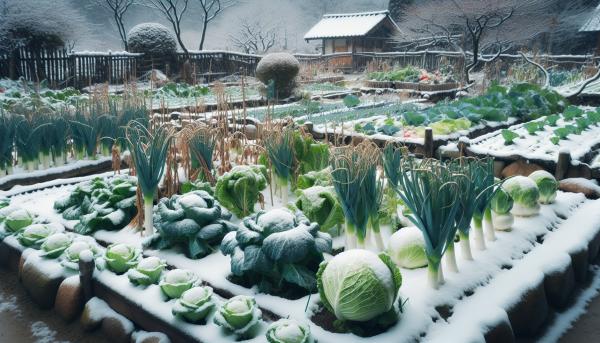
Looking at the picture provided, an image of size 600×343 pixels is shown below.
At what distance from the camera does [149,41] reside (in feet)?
48.6

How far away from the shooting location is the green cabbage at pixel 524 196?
127 inches

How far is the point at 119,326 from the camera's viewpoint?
2.37 metres

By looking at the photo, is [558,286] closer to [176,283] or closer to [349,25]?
[176,283]

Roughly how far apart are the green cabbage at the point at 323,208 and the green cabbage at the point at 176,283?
0.85 meters

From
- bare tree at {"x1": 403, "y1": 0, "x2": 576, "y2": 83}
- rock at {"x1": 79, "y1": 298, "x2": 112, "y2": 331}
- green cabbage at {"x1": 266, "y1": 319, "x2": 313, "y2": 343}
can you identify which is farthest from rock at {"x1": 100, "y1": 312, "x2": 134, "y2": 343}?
bare tree at {"x1": 403, "y1": 0, "x2": 576, "y2": 83}

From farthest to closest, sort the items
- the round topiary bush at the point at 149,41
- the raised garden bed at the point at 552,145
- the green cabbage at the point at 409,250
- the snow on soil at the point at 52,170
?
the round topiary bush at the point at 149,41, the raised garden bed at the point at 552,145, the snow on soil at the point at 52,170, the green cabbage at the point at 409,250

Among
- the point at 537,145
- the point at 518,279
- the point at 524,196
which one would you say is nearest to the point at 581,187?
the point at 524,196

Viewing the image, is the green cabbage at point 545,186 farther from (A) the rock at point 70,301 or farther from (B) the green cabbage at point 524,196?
(A) the rock at point 70,301

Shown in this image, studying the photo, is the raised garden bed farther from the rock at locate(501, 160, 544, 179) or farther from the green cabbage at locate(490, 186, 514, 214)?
the green cabbage at locate(490, 186, 514, 214)

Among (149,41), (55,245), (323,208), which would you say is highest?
(149,41)

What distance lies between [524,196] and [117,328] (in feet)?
8.54

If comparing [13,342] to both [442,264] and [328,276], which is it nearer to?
[328,276]

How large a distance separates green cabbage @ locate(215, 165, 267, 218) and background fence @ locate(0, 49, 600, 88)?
20.3ft

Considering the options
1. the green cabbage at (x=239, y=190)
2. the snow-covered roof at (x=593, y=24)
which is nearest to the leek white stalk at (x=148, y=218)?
the green cabbage at (x=239, y=190)
